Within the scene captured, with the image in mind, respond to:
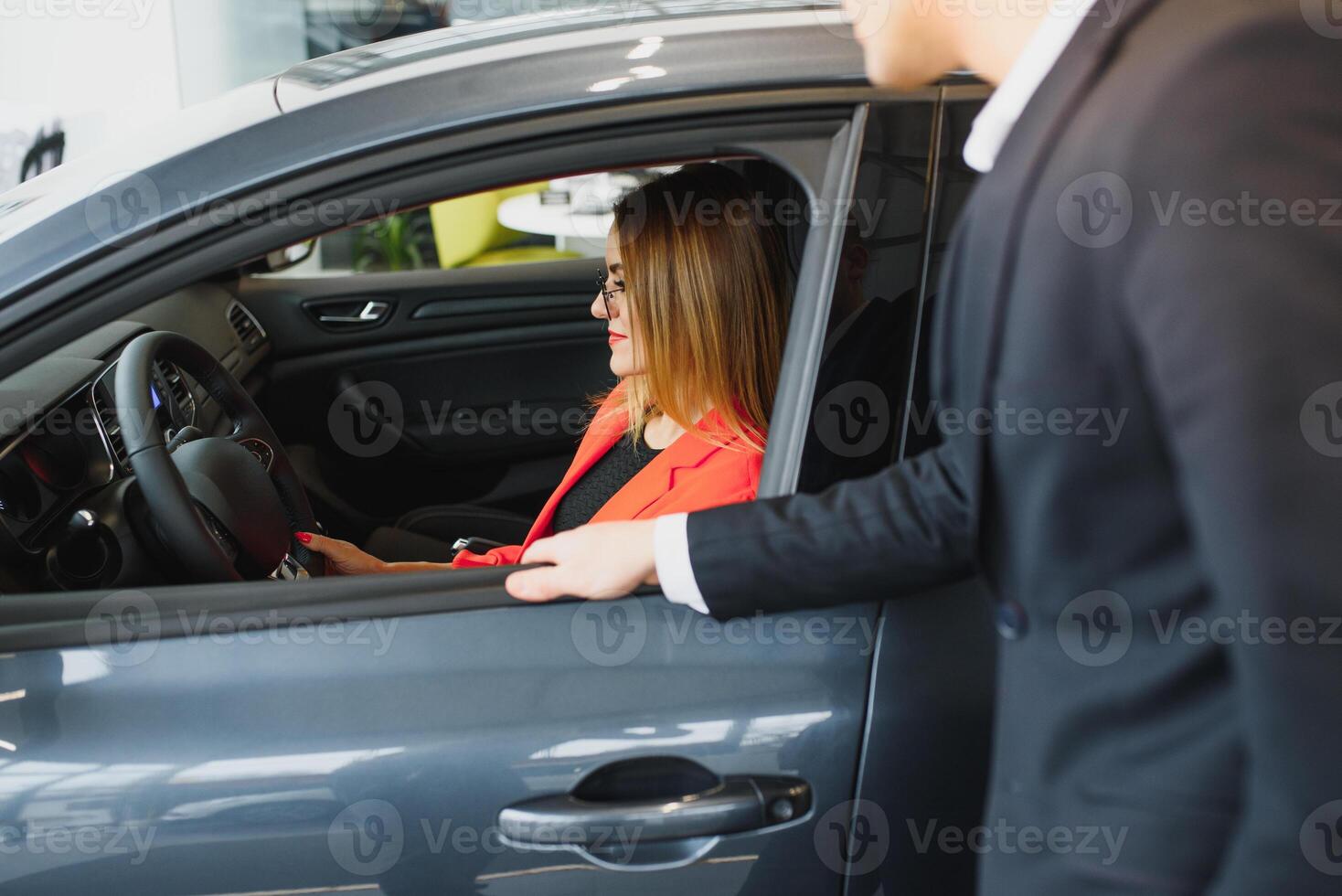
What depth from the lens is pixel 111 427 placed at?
5.59 ft

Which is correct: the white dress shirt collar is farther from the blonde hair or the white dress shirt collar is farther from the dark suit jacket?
the blonde hair

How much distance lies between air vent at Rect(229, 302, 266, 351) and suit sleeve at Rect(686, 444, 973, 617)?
180 cm

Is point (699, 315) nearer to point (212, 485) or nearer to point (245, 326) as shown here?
point (212, 485)

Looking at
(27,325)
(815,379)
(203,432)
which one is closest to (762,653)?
(815,379)

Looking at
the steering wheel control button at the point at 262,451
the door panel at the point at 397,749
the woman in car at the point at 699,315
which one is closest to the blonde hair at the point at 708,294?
the woman in car at the point at 699,315

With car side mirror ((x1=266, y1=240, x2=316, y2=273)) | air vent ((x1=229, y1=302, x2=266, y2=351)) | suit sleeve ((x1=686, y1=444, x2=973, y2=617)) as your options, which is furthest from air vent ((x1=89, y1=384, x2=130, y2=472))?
suit sleeve ((x1=686, y1=444, x2=973, y2=617))

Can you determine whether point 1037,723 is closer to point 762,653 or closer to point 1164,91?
point 762,653

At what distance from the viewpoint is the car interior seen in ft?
4.67

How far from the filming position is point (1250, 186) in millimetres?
591

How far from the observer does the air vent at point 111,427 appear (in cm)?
167

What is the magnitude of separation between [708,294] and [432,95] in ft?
1.73

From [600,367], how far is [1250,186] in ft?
7.01

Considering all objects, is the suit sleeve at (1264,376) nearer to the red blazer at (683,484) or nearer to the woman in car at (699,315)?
the red blazer at (683,484)

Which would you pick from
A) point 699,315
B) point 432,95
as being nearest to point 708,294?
point 699,315
